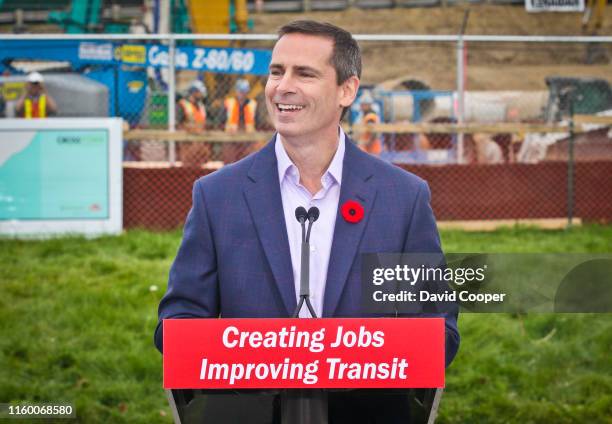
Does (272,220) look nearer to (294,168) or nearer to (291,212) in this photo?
(291,212)

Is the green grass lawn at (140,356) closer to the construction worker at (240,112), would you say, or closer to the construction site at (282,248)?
the construction site at (282,248)

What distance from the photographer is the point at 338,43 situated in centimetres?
254

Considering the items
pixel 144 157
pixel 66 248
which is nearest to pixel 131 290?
pixel 66 248

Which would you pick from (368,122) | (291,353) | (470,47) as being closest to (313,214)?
(291,353)

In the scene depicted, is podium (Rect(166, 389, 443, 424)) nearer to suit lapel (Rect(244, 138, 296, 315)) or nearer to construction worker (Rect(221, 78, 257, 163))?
suit lapel (Rect(244, 138, 296, 315))

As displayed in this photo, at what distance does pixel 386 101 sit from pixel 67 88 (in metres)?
7.08

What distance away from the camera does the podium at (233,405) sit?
6.68 ft

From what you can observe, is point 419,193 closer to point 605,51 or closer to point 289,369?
point 289,369

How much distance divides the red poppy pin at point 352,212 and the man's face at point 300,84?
22 centimetres

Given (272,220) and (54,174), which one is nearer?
(272,220)

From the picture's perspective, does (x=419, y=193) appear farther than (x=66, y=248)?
No

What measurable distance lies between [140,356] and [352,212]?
4145mm

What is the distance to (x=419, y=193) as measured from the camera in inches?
104

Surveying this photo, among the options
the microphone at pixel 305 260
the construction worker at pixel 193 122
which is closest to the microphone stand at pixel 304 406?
the microphone at pixel 305 260
